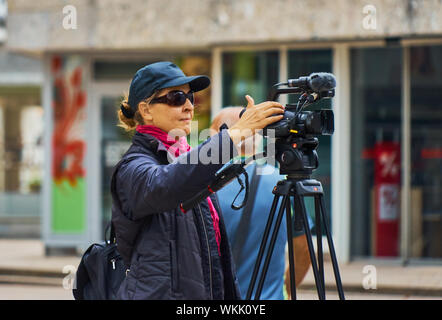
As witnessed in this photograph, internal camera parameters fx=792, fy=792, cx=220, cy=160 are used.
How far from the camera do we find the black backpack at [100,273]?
8.44 ft

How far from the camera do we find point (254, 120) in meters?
2.34

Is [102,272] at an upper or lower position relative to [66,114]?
lower

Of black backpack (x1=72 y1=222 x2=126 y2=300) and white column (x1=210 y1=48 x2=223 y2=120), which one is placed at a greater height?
white column (x1=210 y1=48 x2=223 y2=120)

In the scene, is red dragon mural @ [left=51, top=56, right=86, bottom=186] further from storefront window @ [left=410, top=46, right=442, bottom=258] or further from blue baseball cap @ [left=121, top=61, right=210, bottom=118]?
blue baseball cap @ [left=121, top=61, right=210, bottom=118]

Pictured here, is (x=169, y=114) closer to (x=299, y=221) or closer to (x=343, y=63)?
(x=299, y=221)

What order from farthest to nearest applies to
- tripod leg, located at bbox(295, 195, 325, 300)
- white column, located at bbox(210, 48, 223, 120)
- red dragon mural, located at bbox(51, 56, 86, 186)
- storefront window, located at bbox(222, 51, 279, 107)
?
red dragon mural, located at bbox(51, 56, 86, 186) < white column, located at bbox(210, 48, 223, 120) < storefront window, located at bbox(222, 51, 279, 107) < tripod leg, located at bbox(295, 195, 325, 300)

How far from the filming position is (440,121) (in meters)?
10.5

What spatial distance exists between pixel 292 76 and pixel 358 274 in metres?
2.76

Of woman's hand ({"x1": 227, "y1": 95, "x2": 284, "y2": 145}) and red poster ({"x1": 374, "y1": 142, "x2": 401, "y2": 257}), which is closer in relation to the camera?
woman's hand ({"x1": 227, "y1": 95, "x2": 284, "y2": 145})

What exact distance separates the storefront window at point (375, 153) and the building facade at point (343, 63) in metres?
0.01

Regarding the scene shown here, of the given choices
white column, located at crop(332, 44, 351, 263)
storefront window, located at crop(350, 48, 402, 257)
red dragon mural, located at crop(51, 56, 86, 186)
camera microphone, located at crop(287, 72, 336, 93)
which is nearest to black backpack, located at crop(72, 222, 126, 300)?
camera microphone, located at crop(287, 72, 336, 93)

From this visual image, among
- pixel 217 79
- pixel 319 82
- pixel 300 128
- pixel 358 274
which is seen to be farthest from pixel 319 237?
pixel 217 79

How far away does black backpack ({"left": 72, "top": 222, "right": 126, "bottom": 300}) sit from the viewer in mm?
2572

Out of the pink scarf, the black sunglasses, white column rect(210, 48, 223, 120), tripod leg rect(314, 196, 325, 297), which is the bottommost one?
tripod leg rect(314, 196, 325, 297)
